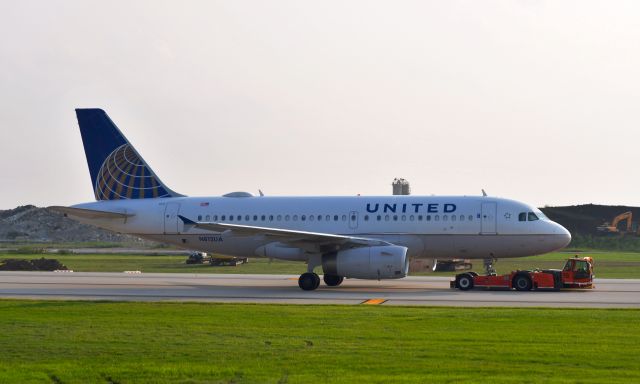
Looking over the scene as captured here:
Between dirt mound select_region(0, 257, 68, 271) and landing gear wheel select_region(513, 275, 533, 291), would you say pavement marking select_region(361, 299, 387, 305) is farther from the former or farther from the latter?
dirt mound select_region(0, 257, 68, 271)

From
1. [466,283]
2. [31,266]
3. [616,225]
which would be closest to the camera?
[466,283]

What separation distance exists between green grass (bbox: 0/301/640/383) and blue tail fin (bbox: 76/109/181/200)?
621 inches

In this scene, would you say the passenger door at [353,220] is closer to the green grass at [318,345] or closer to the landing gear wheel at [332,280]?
the landing gear wheel at [332,280]

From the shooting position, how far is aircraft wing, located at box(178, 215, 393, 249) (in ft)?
110

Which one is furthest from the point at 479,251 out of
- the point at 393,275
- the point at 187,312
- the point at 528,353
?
the point at 528,353

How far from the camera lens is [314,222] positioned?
37.8m

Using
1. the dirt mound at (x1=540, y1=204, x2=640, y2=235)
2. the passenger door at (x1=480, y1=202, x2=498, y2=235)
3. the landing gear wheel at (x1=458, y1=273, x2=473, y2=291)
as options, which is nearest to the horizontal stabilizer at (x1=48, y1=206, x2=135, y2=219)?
the landing gear wheel at (x1=458, y1=273, x2=473, y2=291)

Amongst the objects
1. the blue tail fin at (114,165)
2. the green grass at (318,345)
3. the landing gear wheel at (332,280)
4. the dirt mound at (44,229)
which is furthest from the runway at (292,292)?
the dirt mound at (44,229)

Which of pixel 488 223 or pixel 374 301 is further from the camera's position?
pixel 488 223

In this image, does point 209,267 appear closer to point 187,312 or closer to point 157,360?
point 187,312

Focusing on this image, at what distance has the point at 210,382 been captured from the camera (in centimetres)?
1423

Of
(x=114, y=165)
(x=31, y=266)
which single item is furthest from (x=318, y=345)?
(x=31, y=266)

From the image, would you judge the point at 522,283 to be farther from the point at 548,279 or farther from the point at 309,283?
the point at 309,283

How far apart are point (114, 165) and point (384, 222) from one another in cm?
1244
